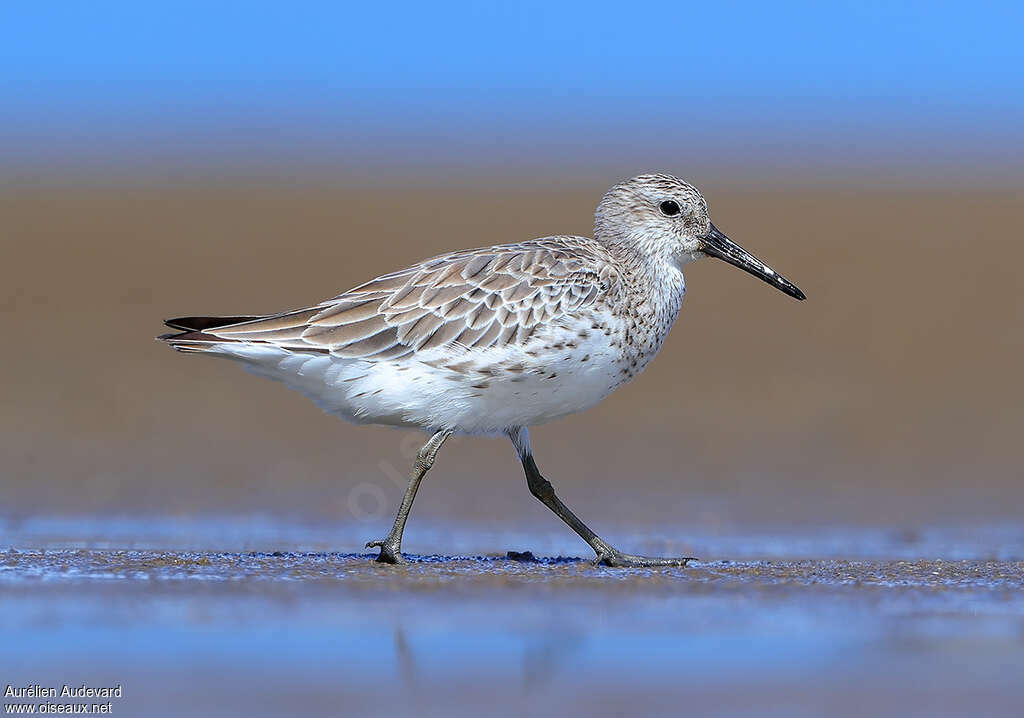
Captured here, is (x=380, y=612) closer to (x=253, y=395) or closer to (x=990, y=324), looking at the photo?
(x=253, y=395)

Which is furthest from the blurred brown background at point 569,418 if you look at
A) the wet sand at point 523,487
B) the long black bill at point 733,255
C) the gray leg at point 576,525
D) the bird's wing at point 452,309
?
the bird's wing at point 452,309

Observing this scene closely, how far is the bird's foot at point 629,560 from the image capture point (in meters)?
9.12

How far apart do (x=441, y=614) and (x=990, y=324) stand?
1189 cm

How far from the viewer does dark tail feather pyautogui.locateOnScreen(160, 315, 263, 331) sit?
920 cm

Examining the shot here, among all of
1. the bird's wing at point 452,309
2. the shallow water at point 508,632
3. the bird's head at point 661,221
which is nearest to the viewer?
the shallow water at point 508,632

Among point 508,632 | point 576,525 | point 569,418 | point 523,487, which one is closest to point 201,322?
point 576,525

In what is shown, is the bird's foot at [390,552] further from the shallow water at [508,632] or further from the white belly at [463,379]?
the white belly at [463,379]

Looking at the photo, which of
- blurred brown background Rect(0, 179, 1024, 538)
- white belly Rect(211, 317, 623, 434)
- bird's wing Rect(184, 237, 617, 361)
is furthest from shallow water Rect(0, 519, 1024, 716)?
blurred brown background Rect(0, 179, 1024, 538)

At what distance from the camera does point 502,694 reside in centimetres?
578

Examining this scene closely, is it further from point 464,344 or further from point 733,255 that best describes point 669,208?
point 464,344

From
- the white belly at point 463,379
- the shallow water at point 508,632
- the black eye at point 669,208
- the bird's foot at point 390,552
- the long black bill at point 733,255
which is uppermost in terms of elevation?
the black eye at point 669,208

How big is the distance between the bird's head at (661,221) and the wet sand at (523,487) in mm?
1943

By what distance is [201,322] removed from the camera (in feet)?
30.5

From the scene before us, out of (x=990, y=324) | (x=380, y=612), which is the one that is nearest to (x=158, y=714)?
(x=380, y=612)
